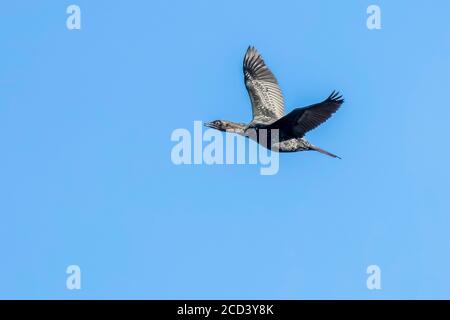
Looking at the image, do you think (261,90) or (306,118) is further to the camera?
(261,90)

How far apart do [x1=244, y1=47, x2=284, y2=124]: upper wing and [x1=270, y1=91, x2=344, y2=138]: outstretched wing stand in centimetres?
300

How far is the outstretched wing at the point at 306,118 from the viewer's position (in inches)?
1449

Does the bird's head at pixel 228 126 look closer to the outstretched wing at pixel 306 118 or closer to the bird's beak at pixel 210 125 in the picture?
the bird's beak at pixel 210 125

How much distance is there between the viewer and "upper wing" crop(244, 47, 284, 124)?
42.4 metres

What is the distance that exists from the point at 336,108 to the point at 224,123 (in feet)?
16.8

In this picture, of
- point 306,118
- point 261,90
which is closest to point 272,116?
point 261,90

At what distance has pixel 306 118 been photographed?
3769cm

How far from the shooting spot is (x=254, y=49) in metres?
44.1

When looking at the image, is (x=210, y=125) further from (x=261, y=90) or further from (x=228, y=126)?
(x=261, y=90)

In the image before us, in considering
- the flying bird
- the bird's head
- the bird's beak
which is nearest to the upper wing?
the flying bird

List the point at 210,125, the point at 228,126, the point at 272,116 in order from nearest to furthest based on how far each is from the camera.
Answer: the point at 228,126 < the point at 210,125 < the point at 272,116

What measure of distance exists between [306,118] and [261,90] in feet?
18.4

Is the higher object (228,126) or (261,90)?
(261,90)
